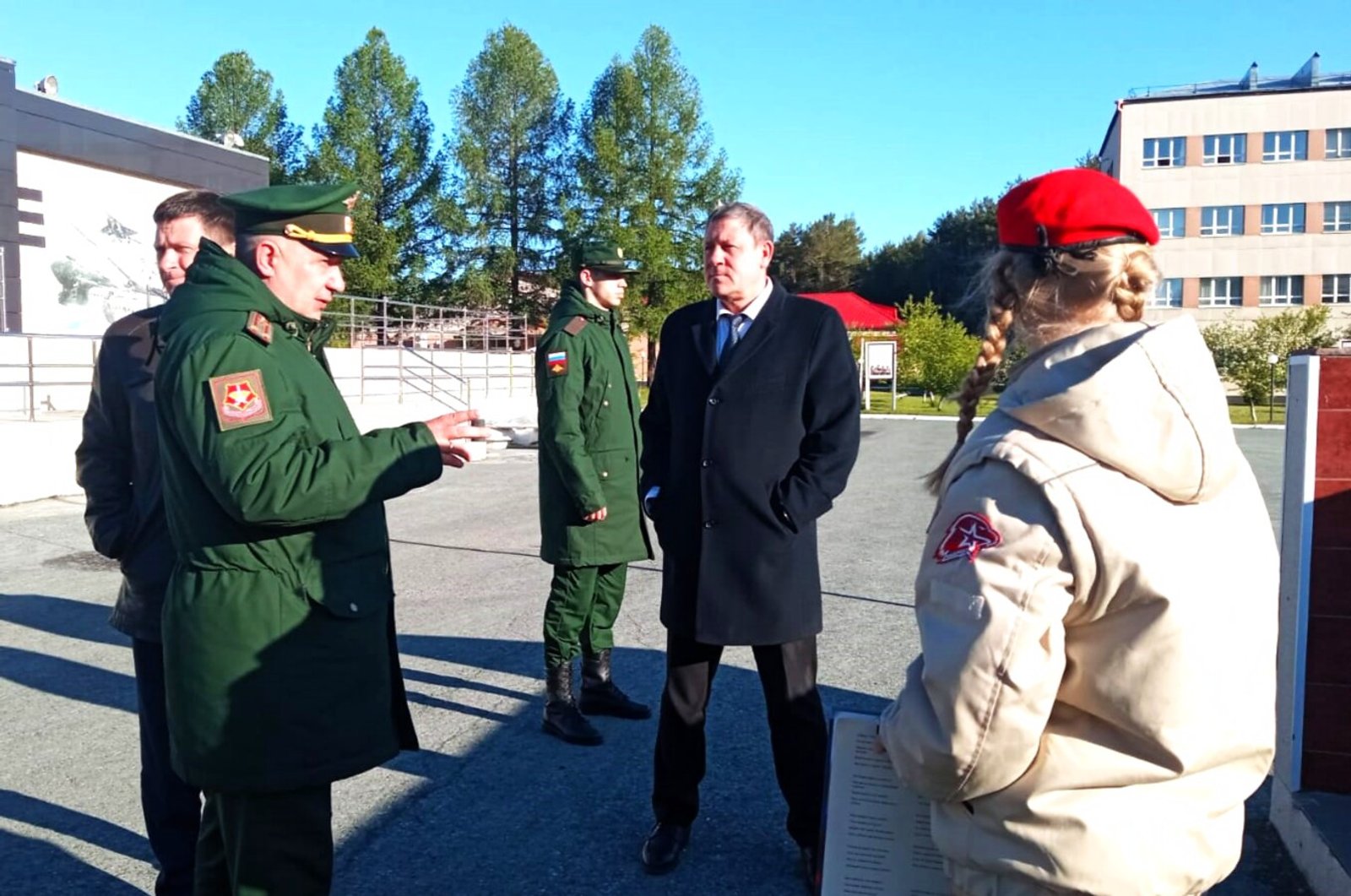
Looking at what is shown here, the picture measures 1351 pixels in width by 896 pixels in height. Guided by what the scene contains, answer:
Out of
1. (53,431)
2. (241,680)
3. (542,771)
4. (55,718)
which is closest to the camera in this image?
(241,680)

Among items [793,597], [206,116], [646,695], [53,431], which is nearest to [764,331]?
[793,597]

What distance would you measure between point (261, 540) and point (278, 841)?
0.66 metres

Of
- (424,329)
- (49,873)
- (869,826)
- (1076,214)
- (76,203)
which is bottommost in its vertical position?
(49,873)

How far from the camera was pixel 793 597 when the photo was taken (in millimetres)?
3385

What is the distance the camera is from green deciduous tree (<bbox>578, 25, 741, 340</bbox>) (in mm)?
50938

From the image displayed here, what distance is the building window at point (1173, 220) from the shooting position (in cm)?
5609

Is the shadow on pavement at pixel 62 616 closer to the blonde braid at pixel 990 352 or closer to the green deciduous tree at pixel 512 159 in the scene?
the blonde braid at pixel 990 352

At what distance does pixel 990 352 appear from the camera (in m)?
1.84

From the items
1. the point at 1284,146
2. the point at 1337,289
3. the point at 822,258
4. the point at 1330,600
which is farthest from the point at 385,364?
the point at 822,258

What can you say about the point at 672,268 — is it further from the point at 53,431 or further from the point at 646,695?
the point at 646,695

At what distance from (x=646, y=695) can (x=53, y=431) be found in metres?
10.6

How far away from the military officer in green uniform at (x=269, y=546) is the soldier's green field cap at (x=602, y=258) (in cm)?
242

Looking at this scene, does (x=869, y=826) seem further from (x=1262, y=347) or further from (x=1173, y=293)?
(x=1173, y=293)

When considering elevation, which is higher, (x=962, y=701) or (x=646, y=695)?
(x=962, y=701)
